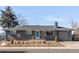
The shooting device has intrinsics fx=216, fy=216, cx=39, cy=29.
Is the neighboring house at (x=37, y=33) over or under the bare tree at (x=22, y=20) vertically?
under

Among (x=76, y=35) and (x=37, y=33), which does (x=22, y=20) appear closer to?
(x=37, y=33)

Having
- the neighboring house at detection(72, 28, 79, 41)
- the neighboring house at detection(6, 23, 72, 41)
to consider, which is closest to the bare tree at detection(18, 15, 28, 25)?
the neighboring house at detection(6, 23, 72, 41)

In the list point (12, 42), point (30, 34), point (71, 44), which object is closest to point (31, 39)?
point (30, 34)

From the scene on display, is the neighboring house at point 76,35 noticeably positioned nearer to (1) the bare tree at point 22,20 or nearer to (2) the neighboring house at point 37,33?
(2) the neighboring house at point 37,33

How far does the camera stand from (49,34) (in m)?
5.62

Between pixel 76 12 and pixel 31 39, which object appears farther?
pixel 31 39

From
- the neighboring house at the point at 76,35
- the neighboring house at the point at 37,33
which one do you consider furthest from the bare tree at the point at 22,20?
the neighboring house at the point at 76,35

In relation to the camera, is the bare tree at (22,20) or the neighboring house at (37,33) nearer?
the bare tree at (22,20)
